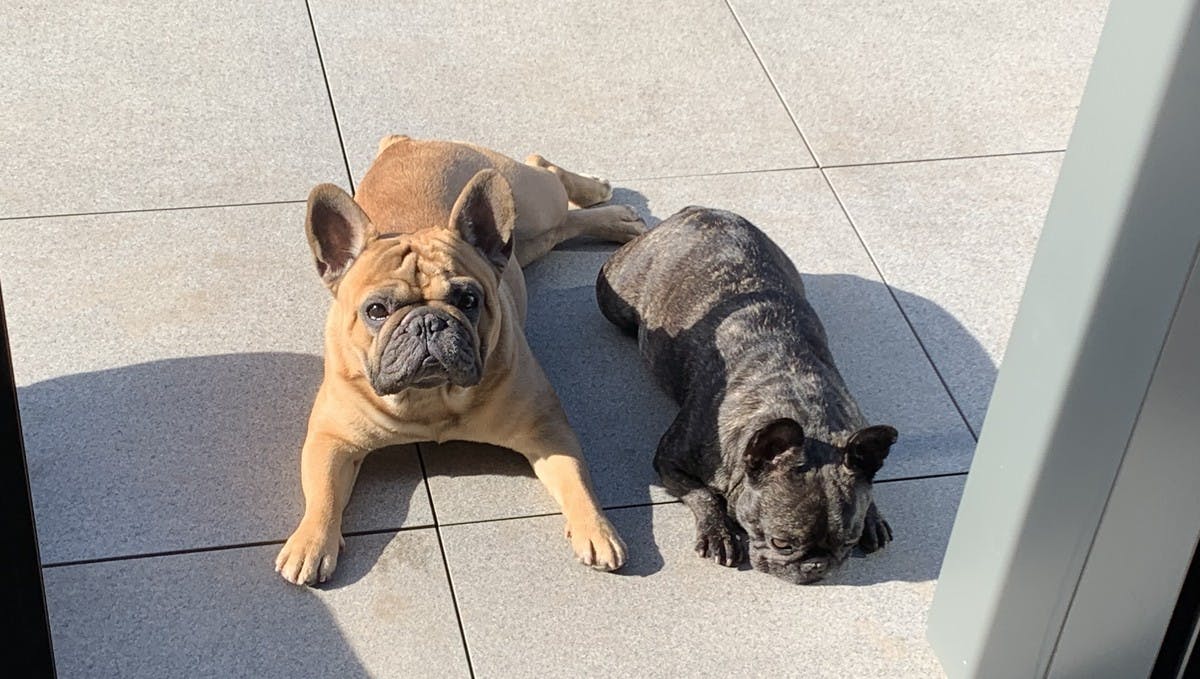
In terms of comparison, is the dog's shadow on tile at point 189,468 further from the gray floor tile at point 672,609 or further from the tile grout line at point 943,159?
the tile grout line at point 943,159

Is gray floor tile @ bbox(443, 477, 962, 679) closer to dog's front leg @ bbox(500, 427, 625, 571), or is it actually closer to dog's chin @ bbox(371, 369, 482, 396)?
dog's front leg @ bbox(500, 427, 625, 571)

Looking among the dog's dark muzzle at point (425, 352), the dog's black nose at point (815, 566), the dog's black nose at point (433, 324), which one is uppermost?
the dog's black nose at point (433, 324)

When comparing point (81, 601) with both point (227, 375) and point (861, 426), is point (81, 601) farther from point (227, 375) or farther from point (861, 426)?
point (861, 426)

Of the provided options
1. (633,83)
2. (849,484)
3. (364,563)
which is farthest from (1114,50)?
(633,83)

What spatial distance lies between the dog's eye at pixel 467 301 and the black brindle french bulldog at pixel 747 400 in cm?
84

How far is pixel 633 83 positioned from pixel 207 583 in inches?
142

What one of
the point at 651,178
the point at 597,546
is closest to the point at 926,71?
the point at 651,178

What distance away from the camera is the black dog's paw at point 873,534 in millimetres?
4949

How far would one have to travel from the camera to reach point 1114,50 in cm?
351

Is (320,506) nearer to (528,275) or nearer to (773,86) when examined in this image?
(528,275)

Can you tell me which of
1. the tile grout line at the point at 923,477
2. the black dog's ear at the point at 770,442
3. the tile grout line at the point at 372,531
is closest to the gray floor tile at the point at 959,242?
the tile grout line at the point at 923,477

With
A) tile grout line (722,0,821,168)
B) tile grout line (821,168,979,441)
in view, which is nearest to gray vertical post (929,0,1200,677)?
tile grout line (821,168,979,441)

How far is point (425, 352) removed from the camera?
15.2 ft

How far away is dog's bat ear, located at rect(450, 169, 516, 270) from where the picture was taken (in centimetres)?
499
